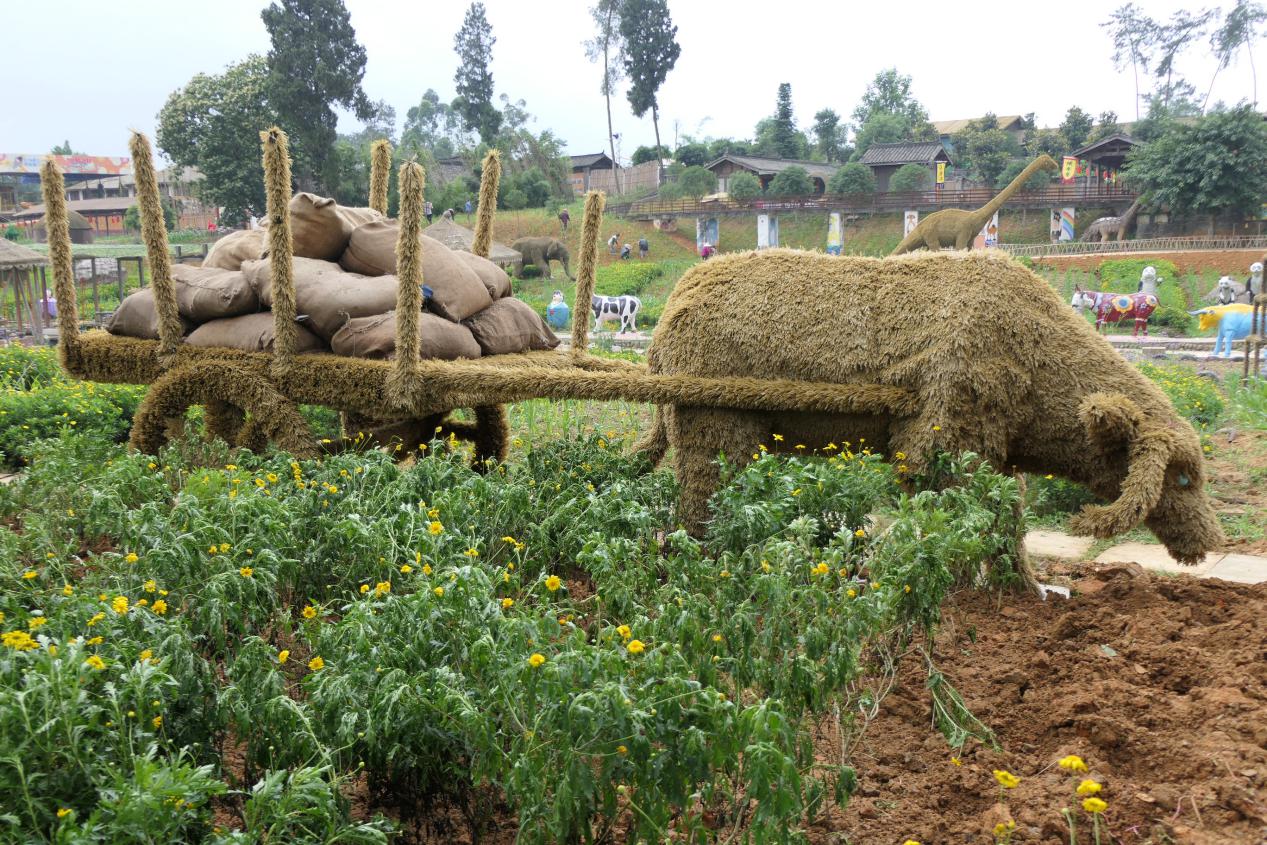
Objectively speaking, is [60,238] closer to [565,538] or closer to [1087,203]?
[565,538]

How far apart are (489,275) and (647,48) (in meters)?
37.3

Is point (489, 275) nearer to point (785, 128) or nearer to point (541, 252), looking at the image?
point (541, 252)

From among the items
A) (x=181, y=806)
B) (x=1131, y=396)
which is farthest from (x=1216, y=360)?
(x=181, y=806)

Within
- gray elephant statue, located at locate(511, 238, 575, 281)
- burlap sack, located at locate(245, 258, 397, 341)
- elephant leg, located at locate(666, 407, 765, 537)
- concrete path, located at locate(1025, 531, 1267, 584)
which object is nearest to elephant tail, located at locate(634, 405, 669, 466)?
elephant leg, located at locate(666, 407, 765, 537)

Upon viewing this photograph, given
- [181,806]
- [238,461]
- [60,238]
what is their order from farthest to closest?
[60,238], [238,461], [181,806]

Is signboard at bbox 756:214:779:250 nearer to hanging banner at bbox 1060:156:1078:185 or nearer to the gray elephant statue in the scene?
the gray elephant statue

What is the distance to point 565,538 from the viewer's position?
4.02m

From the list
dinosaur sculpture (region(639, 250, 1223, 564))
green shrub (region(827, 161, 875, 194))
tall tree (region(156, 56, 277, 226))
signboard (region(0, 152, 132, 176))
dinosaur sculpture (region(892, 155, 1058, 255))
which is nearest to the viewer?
dinosaur sculpture (region(639, 250, 1223, 564))

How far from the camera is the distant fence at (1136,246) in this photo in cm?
2505

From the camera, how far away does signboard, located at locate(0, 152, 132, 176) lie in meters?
55.5

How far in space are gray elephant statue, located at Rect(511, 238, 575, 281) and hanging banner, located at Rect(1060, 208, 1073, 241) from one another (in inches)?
578

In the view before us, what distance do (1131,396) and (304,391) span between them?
4154 millimetres

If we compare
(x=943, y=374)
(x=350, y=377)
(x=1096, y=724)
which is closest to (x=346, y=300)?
(x=350, y=377)

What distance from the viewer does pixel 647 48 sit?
4069 centimetres
